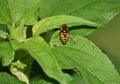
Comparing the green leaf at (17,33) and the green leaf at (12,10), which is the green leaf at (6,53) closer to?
the green leaf at (17,33)

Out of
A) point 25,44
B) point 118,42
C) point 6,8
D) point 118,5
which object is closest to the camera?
point 25,44

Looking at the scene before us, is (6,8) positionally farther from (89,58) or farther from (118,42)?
(118,42)

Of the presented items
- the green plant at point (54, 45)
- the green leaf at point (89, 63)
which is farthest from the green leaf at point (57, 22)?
the green leaf at point (89, 63)

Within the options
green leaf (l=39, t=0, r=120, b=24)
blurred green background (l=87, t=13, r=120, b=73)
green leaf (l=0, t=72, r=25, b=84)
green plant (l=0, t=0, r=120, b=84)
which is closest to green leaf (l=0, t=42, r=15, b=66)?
green plant (l=0, t=0, r=120, b=84)

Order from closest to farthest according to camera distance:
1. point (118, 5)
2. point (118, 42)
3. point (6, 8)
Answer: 1. point (6, 8)
2. point (118, 5)
3. point (118, 42)

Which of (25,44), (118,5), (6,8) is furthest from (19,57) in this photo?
(118,5)

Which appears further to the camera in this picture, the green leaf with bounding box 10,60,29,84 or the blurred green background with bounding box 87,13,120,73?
the blurred green background with bounding box 87,13,120,73

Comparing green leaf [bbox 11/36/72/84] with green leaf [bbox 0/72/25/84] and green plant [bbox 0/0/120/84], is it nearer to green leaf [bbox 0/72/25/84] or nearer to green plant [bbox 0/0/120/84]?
green plant [bbox 0/0/120/84]
